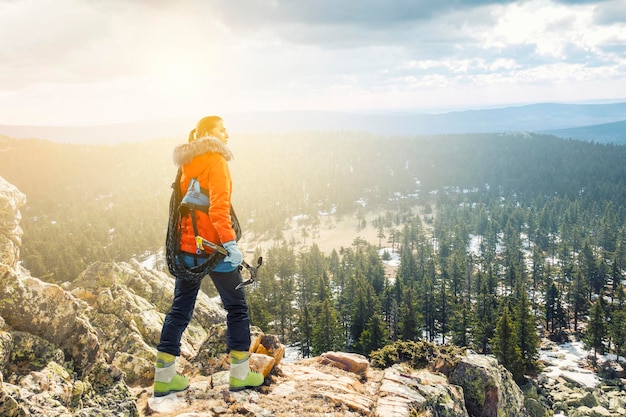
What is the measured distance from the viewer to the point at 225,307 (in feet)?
24.8

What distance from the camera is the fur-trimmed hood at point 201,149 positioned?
7.23 metres

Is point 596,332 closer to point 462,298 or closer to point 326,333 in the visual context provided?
point 462,298

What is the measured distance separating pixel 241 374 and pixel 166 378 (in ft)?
5.11

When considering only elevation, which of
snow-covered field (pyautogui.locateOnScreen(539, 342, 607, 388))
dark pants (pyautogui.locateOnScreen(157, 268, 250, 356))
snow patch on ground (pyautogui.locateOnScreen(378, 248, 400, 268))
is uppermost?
dark pants (pyautogui.locateOnScreen(157, 268, 250, 356))

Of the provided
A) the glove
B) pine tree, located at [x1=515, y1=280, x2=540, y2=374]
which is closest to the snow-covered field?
pine tree, located at [x1=515, y1=280, x2=540, y2=374]

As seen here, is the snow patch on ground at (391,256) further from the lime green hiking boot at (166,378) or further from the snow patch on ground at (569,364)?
the lime green hiking boot at (166,378)

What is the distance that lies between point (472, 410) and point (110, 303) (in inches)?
706

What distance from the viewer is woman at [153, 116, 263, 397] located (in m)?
6.98

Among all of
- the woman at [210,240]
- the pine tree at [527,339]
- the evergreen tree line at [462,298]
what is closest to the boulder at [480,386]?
the woman at [210,240]

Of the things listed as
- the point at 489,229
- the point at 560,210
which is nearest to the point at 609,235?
the point at 489,229

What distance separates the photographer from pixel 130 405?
7.41m

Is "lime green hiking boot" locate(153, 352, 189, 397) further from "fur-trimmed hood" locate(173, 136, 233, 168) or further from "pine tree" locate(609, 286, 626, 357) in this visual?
"pine tree" locate(609, 286, 626, 357)

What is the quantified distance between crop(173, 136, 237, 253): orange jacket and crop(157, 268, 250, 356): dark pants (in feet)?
2.57

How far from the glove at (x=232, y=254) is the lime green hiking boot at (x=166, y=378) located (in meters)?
2.61
